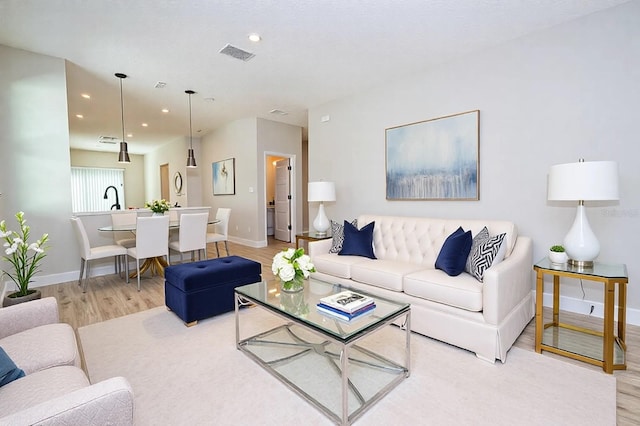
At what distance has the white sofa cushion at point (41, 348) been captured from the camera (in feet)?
4.35

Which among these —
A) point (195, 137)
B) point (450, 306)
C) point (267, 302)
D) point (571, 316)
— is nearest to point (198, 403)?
point (267, 302)

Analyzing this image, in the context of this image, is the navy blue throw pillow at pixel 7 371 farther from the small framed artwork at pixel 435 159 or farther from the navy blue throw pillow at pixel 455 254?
the small framed artwork at pixel 435 159

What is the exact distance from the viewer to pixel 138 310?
3109mm

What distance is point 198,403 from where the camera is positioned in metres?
1.71

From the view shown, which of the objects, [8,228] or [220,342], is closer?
[220,342]

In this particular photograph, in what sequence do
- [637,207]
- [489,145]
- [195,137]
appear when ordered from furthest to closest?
[195,137] → [489,145] → [637,207]

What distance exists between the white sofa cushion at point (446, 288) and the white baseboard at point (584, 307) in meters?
1.13

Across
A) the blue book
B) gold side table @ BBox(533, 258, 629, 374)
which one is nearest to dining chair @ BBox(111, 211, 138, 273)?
the blue book

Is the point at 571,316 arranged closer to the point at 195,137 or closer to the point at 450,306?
the point at 450,306

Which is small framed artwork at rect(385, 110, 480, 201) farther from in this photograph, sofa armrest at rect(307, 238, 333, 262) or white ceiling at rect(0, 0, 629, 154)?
sofa armrest at rect(307, 238, 333, 262)

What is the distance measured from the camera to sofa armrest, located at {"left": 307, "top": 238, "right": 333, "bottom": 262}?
3605 mm

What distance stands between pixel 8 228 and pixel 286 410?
4.03 m

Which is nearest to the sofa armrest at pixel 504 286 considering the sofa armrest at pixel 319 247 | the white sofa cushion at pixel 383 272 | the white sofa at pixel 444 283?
the white sofa at pixel 444 283

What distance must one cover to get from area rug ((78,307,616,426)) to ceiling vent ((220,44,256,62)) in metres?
3.01
